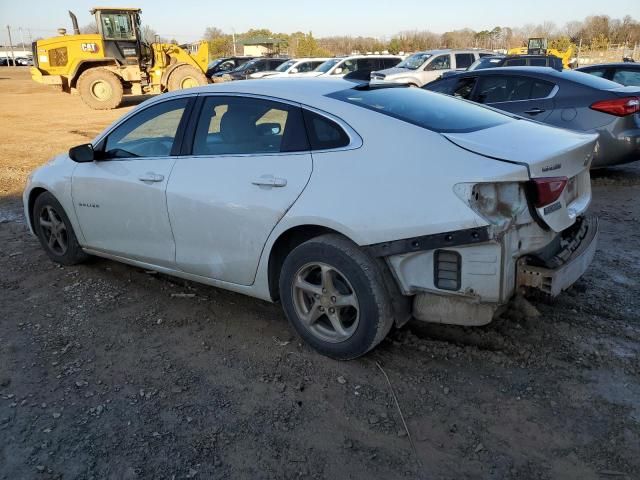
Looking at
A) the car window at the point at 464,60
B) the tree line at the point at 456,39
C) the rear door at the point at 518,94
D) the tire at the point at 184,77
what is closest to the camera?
the rear door at the point at 518,94

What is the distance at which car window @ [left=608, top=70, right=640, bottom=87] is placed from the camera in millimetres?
9969

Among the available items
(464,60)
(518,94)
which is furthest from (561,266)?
(464,60)

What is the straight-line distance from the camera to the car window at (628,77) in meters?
9.97

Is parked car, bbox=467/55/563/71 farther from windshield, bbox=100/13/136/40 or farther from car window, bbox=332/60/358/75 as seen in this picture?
windshield, bbox=100/13/136/40

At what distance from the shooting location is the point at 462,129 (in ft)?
10.4

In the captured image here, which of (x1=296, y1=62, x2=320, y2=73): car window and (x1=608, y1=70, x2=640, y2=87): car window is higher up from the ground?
(x1=296, y1=62, x2=320, y2=73): car window

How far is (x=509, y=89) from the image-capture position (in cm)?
750

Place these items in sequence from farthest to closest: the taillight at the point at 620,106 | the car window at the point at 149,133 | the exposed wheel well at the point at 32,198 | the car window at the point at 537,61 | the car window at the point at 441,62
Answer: the car window at the point at 441,62, the car window at the point at 537,61, the taillight at the point at 620,106, the exposed wheel well at the point at 32,198, the car window at the point at 149,133

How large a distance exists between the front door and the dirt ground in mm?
457

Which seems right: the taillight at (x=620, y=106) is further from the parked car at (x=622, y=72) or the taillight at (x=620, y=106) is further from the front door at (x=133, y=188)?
the front door at (x=133, y=188)

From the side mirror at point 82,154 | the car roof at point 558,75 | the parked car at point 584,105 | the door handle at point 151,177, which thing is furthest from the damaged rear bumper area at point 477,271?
the car roof at point 558,75

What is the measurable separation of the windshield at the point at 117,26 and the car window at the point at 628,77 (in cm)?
1602

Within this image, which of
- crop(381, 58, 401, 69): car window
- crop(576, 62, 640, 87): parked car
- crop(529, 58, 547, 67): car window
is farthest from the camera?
crop(381, 58, 401, 69): car window

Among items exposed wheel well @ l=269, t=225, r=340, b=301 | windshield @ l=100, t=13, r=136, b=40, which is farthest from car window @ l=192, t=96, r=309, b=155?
windshield @ l=100, t=13, r=136, b=40
